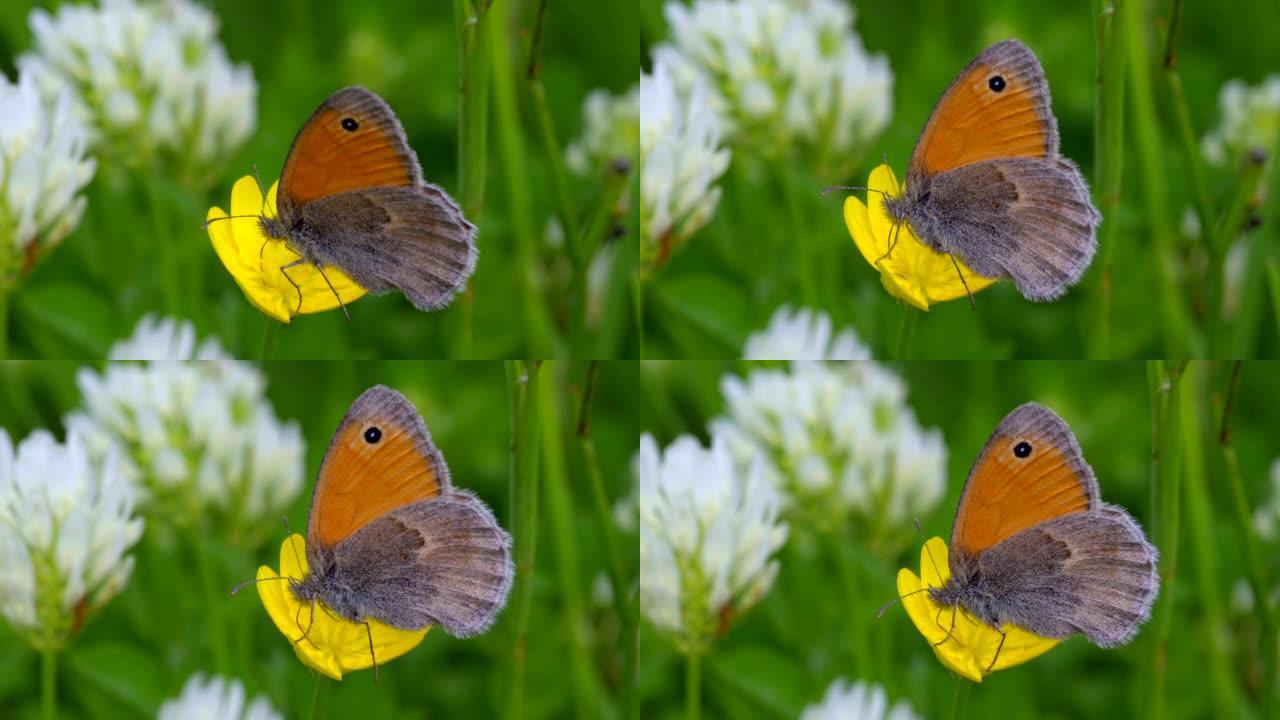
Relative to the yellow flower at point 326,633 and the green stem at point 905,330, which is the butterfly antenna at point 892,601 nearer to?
the green stem at point 905,330

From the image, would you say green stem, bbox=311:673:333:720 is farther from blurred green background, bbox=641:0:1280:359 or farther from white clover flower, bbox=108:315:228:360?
blurred green background, bbox=641:0:1280:359

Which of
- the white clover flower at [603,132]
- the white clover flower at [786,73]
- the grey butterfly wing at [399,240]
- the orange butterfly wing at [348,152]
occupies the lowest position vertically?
the grey butterfly wing at [399,240]

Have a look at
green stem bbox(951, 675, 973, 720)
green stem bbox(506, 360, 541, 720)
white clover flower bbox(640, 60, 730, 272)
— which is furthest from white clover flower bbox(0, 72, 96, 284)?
green stem bbox(951, 675, 973, 720)

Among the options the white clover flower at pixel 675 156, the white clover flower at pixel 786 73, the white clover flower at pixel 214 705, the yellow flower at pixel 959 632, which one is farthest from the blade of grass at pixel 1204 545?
the white clover flower at pixel 214 705

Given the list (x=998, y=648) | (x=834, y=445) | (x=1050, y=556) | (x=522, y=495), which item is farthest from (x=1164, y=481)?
(x=522, y=495)

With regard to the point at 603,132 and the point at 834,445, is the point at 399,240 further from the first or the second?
the point at 834,445

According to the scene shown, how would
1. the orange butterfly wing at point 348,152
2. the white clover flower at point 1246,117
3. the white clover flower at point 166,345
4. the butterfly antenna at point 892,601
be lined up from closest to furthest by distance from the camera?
the orange butterfly wing at point 348,152 < the butterfly antenna at point 892,601 < the white clover flower at point 166,345 < the white clover flower at point 1246,117

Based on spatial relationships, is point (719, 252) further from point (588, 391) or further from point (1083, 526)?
point (1083, 526)
